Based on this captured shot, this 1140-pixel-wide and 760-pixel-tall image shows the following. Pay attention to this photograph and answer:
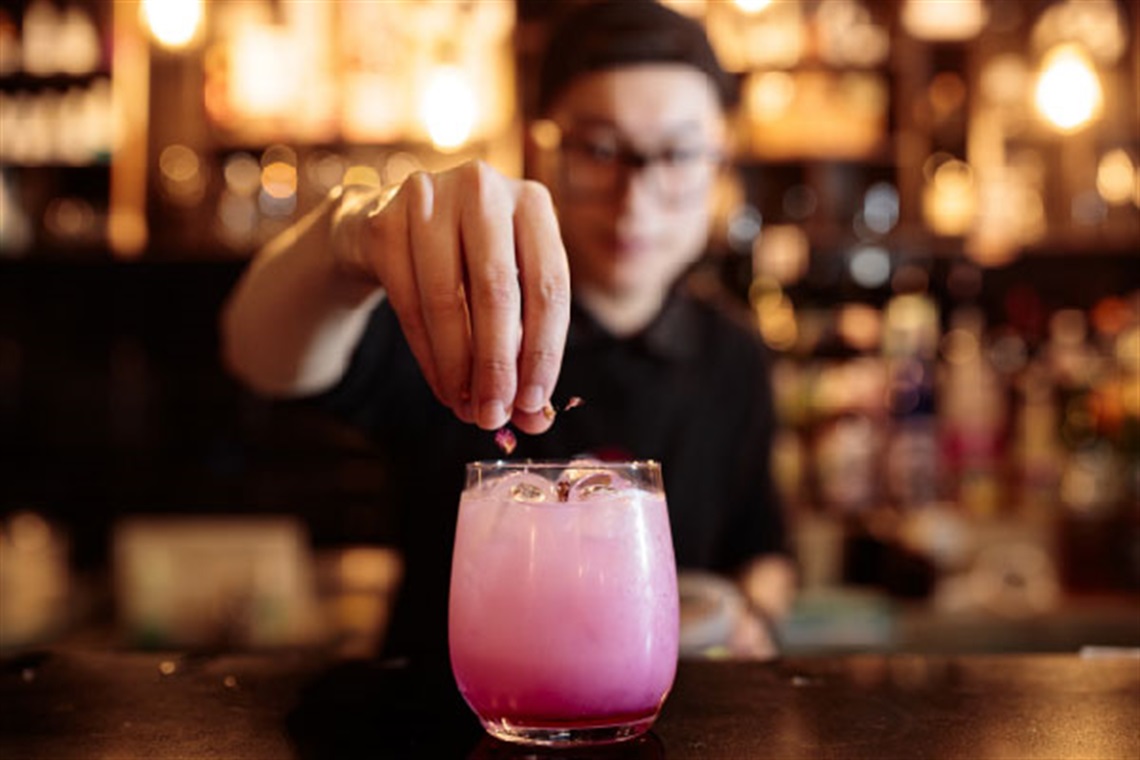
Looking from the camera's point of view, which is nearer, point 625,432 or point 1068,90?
point 625,432

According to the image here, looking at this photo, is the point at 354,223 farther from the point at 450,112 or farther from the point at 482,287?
the point at 450,112

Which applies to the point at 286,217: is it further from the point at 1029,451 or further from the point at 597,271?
the point at 597,271

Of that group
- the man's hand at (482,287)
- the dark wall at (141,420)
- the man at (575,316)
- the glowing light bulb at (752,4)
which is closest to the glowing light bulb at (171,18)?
the dark wall at (141,420)

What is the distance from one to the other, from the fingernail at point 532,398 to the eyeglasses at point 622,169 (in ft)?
3.27

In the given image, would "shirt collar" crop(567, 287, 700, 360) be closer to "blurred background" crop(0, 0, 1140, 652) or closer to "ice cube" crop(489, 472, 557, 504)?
"ice cube" crop(489, 472, 557, 504)

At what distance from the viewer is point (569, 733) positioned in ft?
2.66

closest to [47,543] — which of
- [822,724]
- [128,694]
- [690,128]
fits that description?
[690,128]

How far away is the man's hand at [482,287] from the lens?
33.4 inches

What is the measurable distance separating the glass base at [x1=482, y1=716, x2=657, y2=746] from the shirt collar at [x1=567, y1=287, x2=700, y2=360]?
1138 millimetres

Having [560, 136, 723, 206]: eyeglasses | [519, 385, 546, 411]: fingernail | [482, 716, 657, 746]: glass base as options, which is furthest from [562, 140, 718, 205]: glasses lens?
[482, 716, 657, 746]: glass base

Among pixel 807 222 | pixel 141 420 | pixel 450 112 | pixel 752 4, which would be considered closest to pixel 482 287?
pixel 752 4

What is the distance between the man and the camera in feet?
2.92

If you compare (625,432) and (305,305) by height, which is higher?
(305,305)

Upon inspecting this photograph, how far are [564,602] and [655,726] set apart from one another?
0.32 ft
